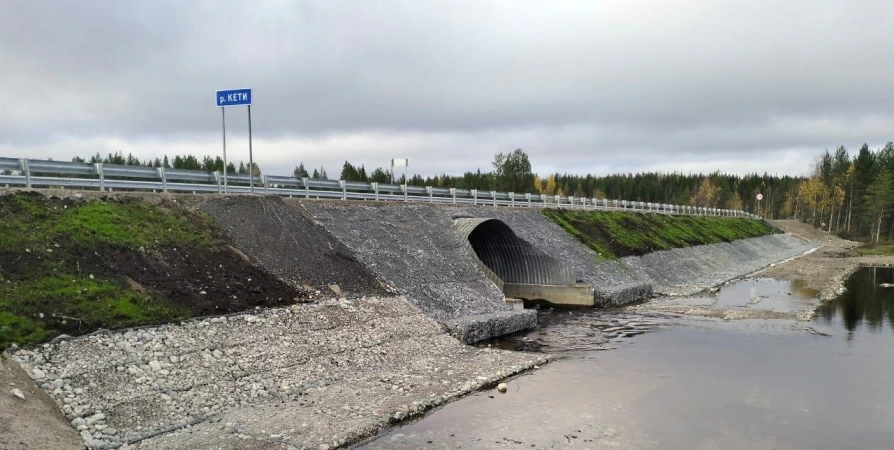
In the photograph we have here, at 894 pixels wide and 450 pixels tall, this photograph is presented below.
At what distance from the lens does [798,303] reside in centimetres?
3606

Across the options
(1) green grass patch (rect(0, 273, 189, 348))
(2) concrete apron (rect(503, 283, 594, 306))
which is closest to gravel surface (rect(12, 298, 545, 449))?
(1) green grass patch (rect(0, 273, 189, 348))

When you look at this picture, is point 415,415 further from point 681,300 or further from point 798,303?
point 798,303

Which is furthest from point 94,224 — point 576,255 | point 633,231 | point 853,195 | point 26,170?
point 853,195

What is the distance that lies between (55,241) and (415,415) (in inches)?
493

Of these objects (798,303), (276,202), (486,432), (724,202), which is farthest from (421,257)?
(724,202)

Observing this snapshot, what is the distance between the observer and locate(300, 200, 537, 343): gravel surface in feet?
84.5

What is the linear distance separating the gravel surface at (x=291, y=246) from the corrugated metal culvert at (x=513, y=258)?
10647 mm

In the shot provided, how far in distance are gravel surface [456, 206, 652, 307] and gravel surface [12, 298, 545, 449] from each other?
674 inches

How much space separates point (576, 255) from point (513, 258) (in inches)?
273

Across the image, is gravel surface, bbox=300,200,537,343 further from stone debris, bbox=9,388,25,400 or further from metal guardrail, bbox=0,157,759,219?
stone debris, bbox=9,388,25,400

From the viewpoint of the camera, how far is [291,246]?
82.6 feet

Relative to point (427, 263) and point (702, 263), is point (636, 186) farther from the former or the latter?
point (427, 263)

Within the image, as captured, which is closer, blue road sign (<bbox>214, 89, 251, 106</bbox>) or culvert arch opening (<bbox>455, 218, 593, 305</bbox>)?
blue road sign (<bbox>214, 89, 251, 106</bbox>)

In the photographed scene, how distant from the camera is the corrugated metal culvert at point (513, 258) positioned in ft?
120
